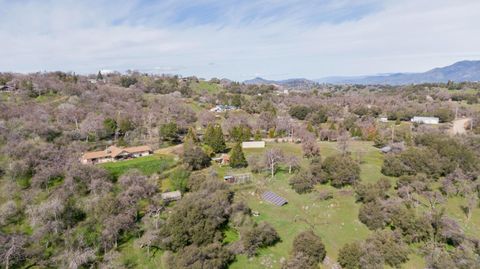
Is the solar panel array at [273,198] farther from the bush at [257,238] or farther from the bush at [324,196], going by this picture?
the bush at [257,238]

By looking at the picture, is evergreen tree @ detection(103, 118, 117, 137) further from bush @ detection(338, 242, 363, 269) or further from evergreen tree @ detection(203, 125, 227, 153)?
bush @ detection(338, 242, 363, 269)

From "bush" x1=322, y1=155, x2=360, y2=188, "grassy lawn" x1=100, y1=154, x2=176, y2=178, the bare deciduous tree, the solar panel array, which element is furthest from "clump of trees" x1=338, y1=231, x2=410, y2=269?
"grassy lawn" x1=100, y1=154, x2=176, y2=178

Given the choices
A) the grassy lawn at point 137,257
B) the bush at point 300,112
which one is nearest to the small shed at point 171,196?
the grassy lawn at point 137,257

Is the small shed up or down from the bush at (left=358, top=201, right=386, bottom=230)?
up

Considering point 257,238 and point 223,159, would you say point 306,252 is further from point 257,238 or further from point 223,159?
point 223,159

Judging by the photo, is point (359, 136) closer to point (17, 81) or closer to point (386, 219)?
point (386, 219)
